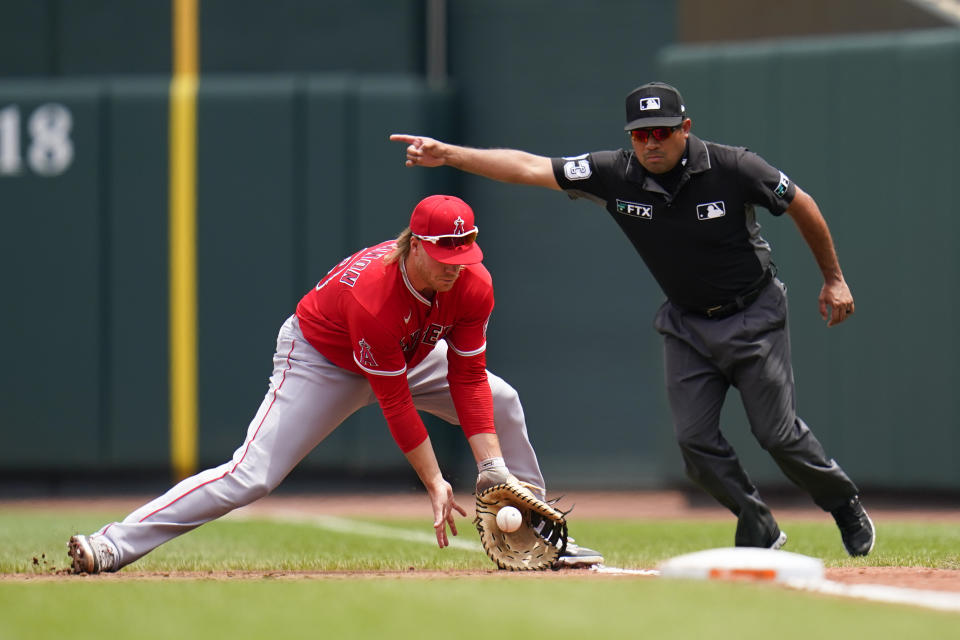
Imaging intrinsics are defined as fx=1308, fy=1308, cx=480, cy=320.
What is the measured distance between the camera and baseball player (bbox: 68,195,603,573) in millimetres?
4812

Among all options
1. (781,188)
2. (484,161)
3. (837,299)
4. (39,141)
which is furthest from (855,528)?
(39,141)

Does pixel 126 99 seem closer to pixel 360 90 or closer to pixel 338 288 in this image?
pixel 360 90

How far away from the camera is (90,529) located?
8.27 meters

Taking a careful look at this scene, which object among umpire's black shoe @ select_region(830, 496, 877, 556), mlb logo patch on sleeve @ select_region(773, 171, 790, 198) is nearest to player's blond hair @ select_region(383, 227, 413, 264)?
mlb logo patch on sleeve @ select_region(773, 171, 790, 198)

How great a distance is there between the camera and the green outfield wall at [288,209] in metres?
10.9

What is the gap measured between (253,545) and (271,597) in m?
3.00

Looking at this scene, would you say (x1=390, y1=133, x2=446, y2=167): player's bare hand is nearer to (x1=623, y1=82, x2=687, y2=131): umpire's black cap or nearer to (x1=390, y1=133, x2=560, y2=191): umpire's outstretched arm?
(x1=390, y1=133, x2=560, y2=191): umpire's outstretched arm

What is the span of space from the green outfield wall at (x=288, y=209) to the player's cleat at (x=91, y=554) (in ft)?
19.0

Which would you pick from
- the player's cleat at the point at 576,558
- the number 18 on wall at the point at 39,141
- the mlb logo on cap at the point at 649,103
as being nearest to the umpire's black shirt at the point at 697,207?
the mlb logo on cap at the point at 649,103

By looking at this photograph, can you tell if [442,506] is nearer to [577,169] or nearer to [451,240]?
[451,240]

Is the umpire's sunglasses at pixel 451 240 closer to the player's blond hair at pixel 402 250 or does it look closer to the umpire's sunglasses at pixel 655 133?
the player's blond hair at pixel 402 250

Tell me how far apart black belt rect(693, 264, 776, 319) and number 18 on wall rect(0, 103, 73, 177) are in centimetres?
717

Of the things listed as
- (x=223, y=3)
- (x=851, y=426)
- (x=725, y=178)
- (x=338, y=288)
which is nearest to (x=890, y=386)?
(x=851, y=426)

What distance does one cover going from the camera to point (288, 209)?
1093cm
